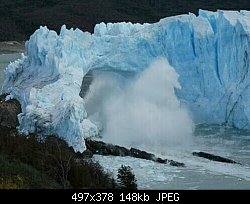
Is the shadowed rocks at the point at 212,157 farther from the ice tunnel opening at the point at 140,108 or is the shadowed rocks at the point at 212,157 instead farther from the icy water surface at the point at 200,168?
the ice tunnel opening at the point at 140,108

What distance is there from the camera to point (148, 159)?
39.1ft

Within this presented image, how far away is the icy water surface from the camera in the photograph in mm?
10211

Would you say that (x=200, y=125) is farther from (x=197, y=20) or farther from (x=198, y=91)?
(x=197, y=20)

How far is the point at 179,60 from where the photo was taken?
51.7ft

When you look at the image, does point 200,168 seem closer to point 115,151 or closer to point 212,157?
point 212,157

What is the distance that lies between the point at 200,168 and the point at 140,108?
3790 mm

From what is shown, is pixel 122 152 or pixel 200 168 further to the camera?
pixel 122 152

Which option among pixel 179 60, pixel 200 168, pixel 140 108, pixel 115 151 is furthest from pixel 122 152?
pixel 179 60

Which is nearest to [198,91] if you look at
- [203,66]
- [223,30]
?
[203,66]

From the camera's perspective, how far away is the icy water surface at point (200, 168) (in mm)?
10211

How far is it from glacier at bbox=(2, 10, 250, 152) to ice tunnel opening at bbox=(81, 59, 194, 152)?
0.32 m

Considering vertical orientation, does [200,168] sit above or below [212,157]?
below

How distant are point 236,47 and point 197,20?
1.49 meters

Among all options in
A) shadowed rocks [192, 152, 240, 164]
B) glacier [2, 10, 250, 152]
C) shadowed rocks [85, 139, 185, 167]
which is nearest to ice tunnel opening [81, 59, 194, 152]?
glacier [2, 10, 250, 152]
